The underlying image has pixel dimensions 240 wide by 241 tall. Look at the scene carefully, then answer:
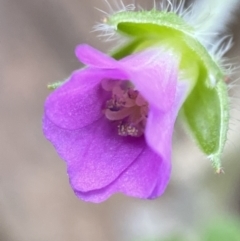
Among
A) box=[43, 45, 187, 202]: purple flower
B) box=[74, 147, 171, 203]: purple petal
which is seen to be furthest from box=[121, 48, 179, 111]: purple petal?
box=[74, 147, 171, 203]: purple petal

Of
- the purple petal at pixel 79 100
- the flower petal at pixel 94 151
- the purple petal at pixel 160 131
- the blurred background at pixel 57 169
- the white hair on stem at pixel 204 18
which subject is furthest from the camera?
the blurred background at pixel 57 169

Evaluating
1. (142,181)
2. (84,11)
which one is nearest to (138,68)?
(142,181)

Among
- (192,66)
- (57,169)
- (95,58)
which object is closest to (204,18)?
(192,66)

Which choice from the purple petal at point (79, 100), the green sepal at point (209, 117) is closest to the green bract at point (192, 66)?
the green sepal at point (209, 117)

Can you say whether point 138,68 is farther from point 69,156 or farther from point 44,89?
point 44,89

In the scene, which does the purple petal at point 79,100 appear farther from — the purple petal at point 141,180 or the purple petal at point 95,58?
the purple petal at point 141,180

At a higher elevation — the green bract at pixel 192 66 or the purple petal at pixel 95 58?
the purple petal at pixel 95 58

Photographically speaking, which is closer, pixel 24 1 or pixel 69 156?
pixel 69 156
